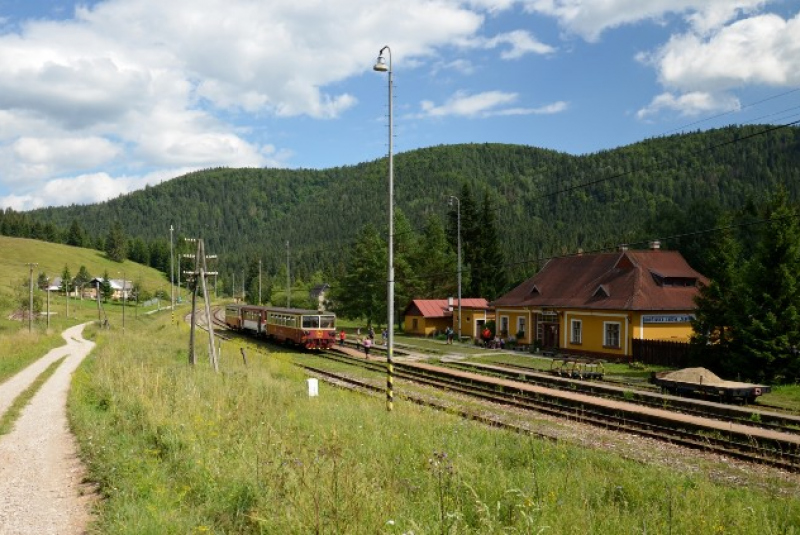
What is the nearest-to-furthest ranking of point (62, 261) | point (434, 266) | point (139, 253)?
point (434, 266), point (62, 261), point (139, 253)

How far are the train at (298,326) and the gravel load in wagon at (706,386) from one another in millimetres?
21400

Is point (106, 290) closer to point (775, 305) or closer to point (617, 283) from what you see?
point (617, 283)

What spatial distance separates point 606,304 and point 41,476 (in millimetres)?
31508

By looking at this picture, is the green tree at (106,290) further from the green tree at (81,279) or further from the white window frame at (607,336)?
the white window frame at (607,336)

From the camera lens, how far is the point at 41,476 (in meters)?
10.2

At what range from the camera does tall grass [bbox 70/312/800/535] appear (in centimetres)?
655

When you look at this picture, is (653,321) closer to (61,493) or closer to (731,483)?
(731,483)

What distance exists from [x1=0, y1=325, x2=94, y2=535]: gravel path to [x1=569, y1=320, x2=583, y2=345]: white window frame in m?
28.8

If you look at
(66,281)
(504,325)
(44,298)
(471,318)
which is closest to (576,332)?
(504,325)

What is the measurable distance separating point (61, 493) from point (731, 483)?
11297 millimetres

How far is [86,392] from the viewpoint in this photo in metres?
18.1

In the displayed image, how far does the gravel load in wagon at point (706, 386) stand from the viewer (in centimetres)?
2039

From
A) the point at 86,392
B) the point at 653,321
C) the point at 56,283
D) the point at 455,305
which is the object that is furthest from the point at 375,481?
the point at 56,283

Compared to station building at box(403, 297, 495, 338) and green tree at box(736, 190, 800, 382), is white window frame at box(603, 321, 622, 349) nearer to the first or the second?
green tree at box(736, 190, 800, 382)
